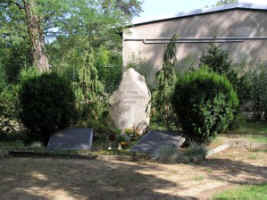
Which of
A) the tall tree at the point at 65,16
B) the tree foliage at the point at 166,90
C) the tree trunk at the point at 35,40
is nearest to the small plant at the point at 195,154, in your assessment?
the tree foliage at the point at 166,90

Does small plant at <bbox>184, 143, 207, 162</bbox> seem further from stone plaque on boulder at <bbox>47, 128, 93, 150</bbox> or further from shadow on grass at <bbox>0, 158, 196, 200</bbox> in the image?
stone plaque on boulder at <bbox>47, 128, 93, 150</bbox>

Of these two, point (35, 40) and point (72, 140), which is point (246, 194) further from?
point (35, 40)

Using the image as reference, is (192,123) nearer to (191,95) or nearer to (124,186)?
(191,95)

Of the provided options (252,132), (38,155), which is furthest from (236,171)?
(252,132)

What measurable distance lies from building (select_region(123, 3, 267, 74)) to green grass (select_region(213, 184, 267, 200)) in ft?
42.7

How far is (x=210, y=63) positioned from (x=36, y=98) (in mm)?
7255

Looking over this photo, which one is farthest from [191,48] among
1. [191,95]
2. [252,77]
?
[191,95]

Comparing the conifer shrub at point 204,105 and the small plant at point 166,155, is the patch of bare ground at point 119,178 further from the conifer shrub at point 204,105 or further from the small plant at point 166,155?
the conifer shrub at point 204,105

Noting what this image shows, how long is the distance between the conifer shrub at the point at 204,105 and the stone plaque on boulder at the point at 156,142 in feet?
1.59

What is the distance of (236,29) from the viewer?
703 inches

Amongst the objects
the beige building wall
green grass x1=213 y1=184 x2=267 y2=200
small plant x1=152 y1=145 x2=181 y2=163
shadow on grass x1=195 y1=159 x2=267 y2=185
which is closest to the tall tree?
the beige building wall

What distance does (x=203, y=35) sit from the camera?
18.3m

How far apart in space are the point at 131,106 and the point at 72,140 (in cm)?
261

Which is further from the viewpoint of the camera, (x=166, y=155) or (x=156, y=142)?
(x=156, y=142)
